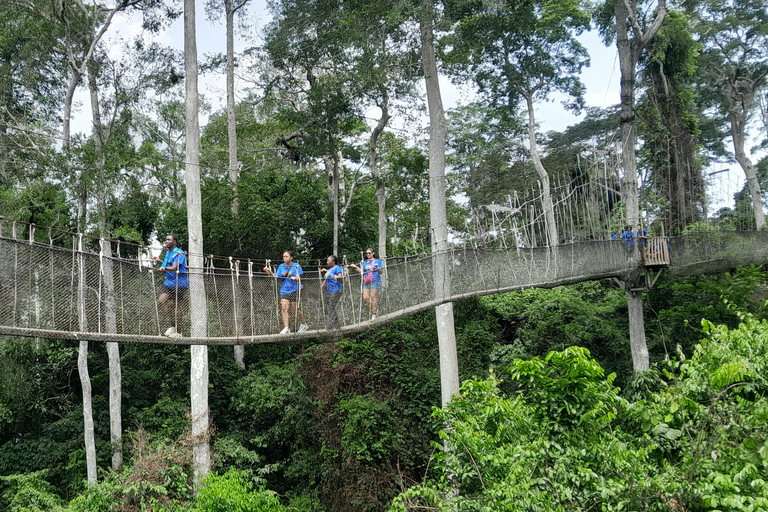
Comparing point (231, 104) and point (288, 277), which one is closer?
point (288, 277)

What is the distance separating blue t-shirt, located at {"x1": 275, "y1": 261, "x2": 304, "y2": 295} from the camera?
216 inches

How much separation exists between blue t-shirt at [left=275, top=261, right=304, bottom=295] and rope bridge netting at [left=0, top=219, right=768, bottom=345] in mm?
71

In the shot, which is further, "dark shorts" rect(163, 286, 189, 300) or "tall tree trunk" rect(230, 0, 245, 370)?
"tall tree trunk" rect(230, 0, 245, 370)

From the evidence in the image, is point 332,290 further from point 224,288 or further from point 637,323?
point 637,323

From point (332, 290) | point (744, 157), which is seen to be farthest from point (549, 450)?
point (744, 157)

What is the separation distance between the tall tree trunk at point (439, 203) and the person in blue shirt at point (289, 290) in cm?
170

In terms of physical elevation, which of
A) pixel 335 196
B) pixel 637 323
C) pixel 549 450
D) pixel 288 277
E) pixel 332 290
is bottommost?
pixel 549 450

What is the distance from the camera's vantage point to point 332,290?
575 centimetres

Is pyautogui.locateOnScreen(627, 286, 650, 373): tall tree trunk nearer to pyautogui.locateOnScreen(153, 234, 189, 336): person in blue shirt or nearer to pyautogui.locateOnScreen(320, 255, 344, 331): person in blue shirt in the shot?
pyautogui.locateOnScreen(320, 255, 344, 331): person in blue shirt

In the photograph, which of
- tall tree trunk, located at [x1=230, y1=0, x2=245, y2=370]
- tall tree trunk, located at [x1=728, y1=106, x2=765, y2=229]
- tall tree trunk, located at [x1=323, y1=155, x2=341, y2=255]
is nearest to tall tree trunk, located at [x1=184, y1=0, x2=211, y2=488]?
tall tree trunk, located at [x1=230, y1=0, x2=245, y2=370]

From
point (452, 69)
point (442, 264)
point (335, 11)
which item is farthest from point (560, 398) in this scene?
point (452, 69)

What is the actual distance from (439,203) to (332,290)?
2.38m

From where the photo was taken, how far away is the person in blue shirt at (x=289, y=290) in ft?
17.8

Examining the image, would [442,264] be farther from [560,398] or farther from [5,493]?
[5,493]
